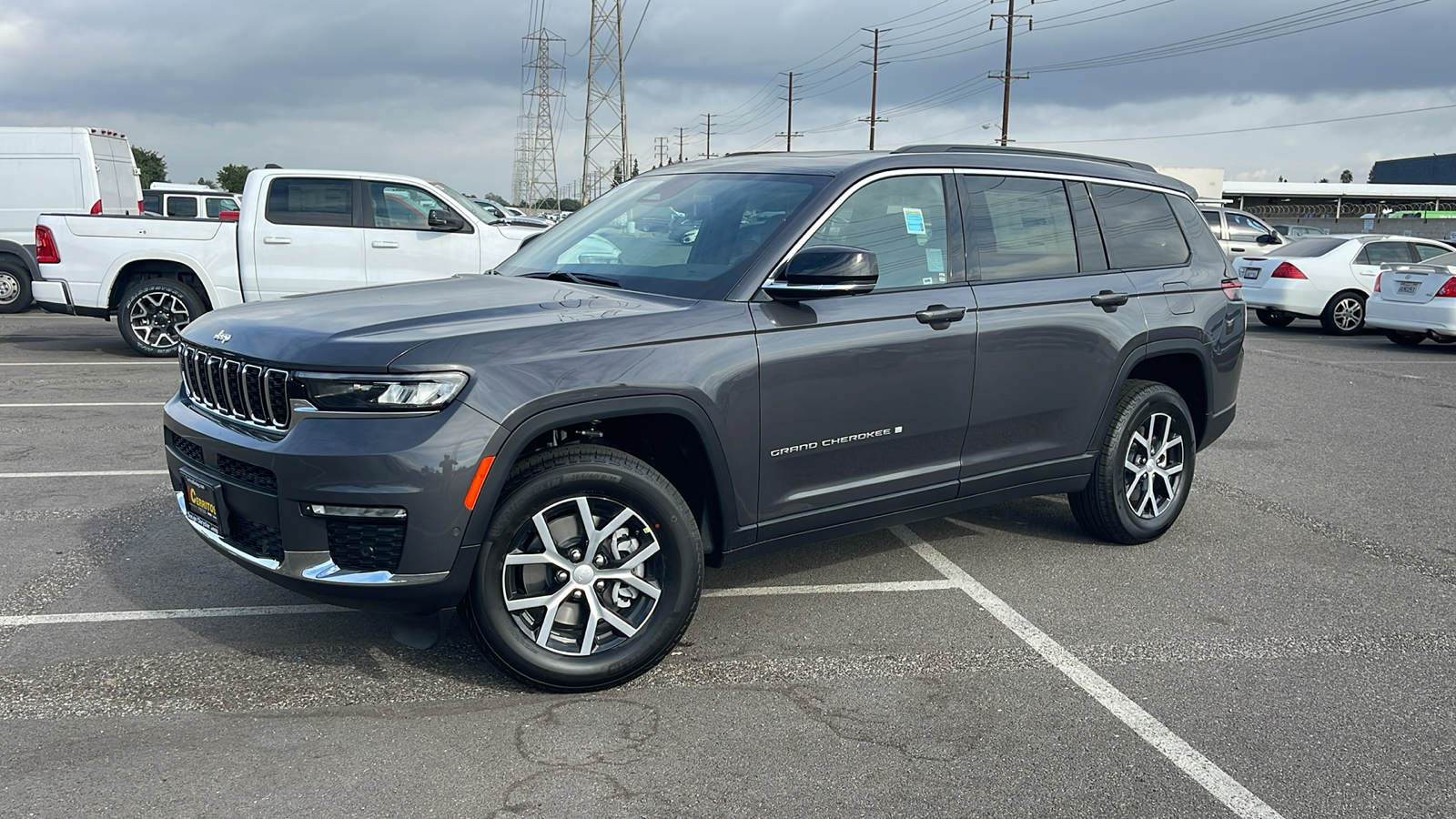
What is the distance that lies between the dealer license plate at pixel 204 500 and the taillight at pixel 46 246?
9.67m

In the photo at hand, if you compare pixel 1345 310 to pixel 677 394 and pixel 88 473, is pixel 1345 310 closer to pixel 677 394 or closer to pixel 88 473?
pixel 677 394

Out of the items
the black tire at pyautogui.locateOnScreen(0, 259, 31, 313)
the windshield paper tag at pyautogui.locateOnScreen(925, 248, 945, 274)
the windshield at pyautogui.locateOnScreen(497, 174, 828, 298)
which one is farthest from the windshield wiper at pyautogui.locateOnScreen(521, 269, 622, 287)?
the black tire at pyautogui.locateOnScreen(0, 259, 31, 313)

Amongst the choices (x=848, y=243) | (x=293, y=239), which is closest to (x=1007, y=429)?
(x=848, y=243)

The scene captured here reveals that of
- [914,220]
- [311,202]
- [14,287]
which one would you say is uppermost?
[311,202]

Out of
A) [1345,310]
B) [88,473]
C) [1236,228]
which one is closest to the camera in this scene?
[88,473]

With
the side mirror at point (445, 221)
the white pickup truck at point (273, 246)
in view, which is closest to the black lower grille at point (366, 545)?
the side mirror at point (445, 221)

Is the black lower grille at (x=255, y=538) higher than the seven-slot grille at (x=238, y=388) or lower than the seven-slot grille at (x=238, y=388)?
lower

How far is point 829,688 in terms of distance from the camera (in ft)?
12.8

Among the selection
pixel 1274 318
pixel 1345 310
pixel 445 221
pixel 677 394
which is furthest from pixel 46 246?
pixel 1274 318

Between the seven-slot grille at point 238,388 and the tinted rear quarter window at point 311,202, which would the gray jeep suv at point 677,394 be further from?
the tinted rear quarter window at point 311,202

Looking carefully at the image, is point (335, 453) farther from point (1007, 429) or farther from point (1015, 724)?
point (1007, 429)

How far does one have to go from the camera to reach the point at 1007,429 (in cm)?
487

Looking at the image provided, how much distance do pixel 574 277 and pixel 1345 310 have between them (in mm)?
15715

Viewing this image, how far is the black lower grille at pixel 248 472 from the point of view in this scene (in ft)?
11.6
